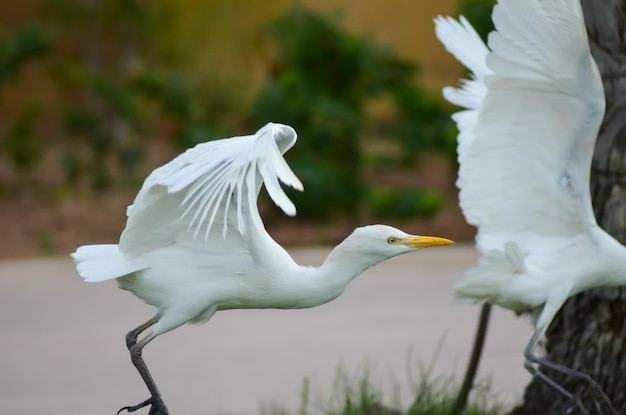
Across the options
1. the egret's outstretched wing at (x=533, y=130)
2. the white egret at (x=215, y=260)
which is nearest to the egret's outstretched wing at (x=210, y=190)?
the white egret at (x=215, y=260)

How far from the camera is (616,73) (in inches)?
197

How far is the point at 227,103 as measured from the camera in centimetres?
1305

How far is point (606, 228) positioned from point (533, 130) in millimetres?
730

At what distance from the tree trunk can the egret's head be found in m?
1.15

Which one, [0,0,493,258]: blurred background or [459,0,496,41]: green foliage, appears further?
[459,0,496,41]: green foliage

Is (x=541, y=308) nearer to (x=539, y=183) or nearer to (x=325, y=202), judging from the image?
(x=539, y=183)

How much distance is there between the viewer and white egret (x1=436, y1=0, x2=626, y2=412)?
14.3ft

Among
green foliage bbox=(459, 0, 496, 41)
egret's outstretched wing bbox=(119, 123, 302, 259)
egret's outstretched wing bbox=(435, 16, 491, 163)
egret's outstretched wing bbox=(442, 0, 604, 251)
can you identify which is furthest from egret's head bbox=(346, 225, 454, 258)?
green foliage bbox=(459, 0, 496, 41)

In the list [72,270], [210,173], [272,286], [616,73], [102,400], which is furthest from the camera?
[72,270]

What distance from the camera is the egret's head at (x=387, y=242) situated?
4.17m

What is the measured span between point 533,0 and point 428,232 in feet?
22.0

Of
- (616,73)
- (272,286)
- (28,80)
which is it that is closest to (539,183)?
(616,73)

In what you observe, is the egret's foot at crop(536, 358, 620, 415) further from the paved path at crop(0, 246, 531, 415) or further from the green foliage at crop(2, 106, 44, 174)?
the green foliage at crop(2, 106, 44, 174)

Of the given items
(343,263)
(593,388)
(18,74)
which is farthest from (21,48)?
(593,388)
